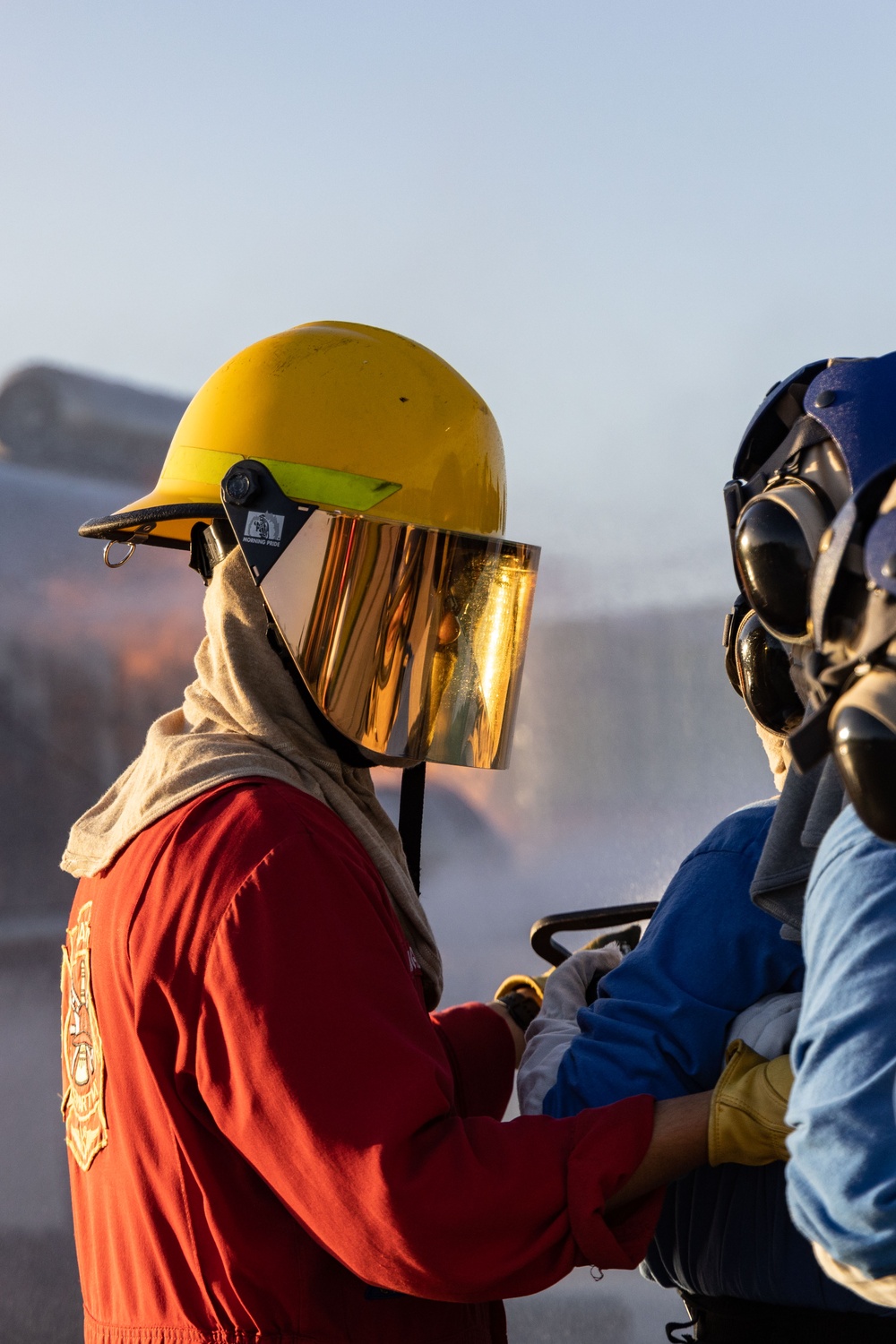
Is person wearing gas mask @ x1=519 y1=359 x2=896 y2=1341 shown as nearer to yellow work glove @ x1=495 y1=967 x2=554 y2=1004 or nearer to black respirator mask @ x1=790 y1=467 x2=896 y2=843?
black respirator mask @ x1=790 y1=467 x2=896 y2=843

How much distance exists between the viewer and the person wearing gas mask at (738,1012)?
1.24 m

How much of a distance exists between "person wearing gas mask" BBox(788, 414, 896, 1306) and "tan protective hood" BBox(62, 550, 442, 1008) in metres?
0.71

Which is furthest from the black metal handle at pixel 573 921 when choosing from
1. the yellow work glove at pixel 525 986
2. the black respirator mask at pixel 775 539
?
the black respirator mask at pixel 775 539

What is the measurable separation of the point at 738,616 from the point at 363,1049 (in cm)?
65

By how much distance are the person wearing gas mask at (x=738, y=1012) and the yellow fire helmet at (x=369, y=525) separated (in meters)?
0.38

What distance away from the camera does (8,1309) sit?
2.87m

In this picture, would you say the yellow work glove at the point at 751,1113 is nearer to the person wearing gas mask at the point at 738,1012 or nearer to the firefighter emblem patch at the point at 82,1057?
the person wearing gas mask at the point at 738,1012

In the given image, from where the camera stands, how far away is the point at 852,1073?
33.0 inches

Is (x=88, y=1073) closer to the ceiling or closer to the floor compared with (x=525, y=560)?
closer to the floor

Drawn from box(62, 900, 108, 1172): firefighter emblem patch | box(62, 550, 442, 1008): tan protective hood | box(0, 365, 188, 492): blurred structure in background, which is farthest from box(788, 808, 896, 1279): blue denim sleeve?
box(0, 365, 188, 492): blurred structure in background

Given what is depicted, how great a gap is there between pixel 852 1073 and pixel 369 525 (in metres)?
0.92

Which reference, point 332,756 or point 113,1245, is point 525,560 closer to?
point 332,756

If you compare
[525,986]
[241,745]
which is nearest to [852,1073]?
[241,745]

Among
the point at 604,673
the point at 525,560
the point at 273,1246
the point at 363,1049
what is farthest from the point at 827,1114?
the point at 604,673
